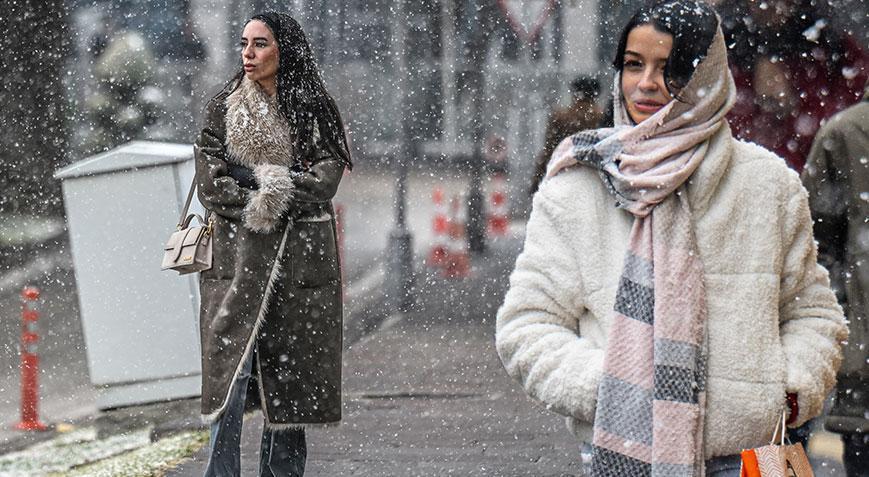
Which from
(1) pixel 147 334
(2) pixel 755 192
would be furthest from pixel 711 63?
(1) pixel 147 334

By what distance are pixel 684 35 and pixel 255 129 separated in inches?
104

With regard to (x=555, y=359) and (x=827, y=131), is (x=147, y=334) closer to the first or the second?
(x=827, y=131)

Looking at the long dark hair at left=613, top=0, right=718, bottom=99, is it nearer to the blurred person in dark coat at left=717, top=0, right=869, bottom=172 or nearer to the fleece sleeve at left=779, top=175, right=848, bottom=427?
the fleece sleeve at left=779, top=175, right=848, bottom=427

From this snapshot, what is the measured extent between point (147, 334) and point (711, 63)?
5.11 m

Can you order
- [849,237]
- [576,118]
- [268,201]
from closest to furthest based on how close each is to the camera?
[849,237], [268,201], [576,118]

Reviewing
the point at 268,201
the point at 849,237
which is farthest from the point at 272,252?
the point at 849,237

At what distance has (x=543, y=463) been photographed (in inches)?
261

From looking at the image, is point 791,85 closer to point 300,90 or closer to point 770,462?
point 300,90

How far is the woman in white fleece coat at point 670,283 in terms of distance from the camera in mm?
2832

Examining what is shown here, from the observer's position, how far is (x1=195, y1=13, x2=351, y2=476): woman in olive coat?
5.21 m

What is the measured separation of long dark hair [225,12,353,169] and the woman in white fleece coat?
250cm

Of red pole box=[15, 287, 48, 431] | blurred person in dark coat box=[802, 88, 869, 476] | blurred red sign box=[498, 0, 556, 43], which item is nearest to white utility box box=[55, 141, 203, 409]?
red pole box=[15, 287, 48, 431]

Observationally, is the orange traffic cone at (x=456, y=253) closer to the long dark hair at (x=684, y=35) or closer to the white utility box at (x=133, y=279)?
the white utility box at (x=133, y=279)

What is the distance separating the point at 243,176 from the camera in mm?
5297
